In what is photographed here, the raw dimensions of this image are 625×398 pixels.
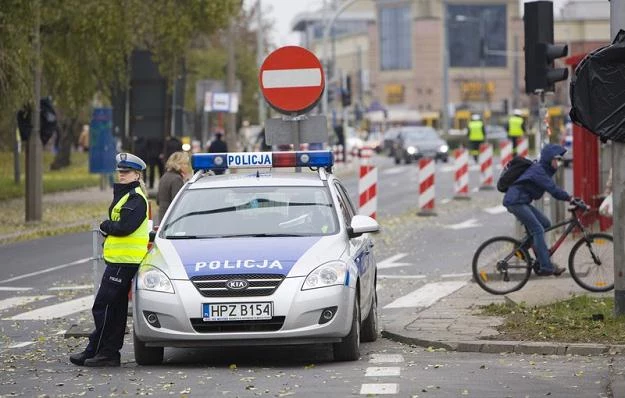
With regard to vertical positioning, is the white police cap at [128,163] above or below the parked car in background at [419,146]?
above

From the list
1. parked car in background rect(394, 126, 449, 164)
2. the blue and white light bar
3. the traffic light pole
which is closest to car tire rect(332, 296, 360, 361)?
the blue and white light bar

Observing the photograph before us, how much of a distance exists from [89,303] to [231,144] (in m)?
34.7

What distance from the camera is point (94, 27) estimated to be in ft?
121

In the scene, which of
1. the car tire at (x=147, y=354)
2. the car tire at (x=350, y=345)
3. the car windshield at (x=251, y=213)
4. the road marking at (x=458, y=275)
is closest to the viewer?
the car tire at (x=350, y=345)

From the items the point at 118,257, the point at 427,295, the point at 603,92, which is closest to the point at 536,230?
the point at 427,295

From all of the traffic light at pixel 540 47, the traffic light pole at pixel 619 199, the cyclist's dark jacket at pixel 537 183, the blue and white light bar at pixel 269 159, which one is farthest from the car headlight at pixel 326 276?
the traffic light at pixel 540 47

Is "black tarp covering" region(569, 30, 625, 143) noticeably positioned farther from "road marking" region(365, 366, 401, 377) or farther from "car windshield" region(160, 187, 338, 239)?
"road marking" region(365, 366, 401, 377)

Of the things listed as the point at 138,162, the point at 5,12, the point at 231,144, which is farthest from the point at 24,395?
the point at 231,144

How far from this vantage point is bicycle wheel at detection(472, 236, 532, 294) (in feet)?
60.9

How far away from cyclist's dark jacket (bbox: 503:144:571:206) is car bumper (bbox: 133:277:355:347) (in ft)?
20.9

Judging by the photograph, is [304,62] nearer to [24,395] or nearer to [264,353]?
[264,353]

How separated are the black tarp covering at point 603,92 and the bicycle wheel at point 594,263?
4.32 m

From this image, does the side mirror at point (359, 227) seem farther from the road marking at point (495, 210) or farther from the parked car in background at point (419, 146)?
the parked car in background at point (419, 146)

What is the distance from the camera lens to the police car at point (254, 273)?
1248 centimetres
